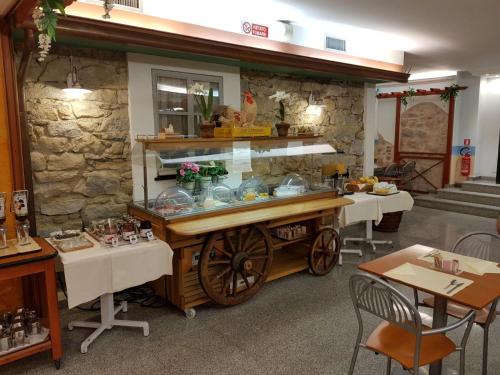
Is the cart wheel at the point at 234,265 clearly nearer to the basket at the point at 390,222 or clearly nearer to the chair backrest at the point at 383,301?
the chair backrest at the point at 383,301

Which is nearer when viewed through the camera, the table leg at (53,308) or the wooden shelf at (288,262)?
the table leg at (53,308)

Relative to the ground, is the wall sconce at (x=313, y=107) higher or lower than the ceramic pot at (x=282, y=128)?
higher

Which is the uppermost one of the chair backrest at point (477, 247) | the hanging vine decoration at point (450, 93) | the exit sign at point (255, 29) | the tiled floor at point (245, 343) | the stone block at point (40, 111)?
the exit sign at point (255, 29)

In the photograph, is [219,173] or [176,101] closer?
[219,173]

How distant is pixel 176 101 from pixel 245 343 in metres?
2.35

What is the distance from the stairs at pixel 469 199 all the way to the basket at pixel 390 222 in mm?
2369

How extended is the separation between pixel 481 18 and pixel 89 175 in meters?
4.20

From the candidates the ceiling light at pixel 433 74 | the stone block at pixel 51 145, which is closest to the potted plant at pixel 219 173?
the stone block at pixel 51 145

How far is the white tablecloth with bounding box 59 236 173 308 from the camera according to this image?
2496 mm

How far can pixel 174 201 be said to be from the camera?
10.7 ft

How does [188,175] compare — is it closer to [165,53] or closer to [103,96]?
[103,96]

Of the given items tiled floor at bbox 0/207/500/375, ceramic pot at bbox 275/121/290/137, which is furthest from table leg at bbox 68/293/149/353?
ceramic pot at bbox 275/121/290/137

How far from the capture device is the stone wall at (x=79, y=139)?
10.1 feet

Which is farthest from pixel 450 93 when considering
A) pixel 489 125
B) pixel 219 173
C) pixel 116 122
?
pixel 116 122
